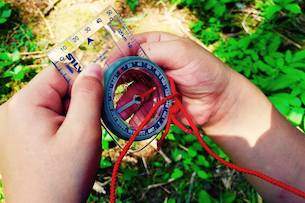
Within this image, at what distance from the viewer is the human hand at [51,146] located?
1393 millimetres

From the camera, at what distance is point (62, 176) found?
4.57 ft

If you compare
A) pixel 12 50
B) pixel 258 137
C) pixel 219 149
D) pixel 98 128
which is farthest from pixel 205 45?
pixel 98 128

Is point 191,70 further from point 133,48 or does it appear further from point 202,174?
point 202,174

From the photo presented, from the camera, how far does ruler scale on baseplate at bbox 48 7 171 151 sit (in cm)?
165

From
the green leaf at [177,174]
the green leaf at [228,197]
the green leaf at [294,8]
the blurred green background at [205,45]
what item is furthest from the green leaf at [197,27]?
the green leaf at [228,197]

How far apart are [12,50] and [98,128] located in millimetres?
1927

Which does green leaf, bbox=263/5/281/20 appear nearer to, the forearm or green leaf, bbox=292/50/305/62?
green leaf, bbox=292/50/305/62

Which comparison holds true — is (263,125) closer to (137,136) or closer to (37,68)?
(137,136)

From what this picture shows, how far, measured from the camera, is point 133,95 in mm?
1828

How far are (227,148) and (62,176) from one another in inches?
36.7

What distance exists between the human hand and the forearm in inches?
30.6

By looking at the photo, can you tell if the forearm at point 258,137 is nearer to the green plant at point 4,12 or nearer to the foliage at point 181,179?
the foliage at point 181,179

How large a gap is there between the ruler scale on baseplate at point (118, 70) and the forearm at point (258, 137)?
15.9 inches

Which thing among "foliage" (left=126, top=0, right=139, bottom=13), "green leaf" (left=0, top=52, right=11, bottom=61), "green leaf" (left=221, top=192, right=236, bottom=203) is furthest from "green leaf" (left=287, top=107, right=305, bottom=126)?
"green leaf" (left=0, top=52, right=11, bottom=61)
